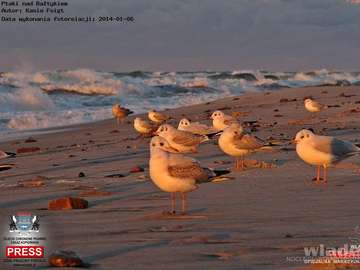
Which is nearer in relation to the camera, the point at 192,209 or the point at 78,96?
the point at 192,209

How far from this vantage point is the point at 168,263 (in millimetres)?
4824

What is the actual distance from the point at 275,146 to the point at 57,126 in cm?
1163

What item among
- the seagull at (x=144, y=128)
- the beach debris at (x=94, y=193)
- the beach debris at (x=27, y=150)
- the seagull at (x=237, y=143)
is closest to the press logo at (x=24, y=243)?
the beach debris at (x=94, y=193)

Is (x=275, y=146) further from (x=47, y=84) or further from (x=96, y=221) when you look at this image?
(x=47, y=84)

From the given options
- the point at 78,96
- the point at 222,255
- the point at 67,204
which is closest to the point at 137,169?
the point at 67,204

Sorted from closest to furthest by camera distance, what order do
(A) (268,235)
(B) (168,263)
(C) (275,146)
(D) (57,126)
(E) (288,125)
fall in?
(B) (168,263) < (A) (268,235) < (C) (275,146) < (E) (288,125) < (D) (57,126)

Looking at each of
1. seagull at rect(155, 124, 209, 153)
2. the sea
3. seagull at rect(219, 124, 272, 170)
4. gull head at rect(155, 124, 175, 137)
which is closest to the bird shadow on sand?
seagull at rect(219, 124, 272, 170)

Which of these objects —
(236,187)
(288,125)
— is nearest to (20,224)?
(236,187)

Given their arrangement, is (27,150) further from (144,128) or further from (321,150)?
(321,150)

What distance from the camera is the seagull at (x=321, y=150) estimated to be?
900 cm

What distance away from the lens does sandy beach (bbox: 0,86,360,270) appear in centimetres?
510

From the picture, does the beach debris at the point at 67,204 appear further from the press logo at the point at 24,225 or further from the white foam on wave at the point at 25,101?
the white foam on wave at the point at 25,101

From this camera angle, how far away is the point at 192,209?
7137 millimetres

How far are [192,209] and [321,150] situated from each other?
253 centimetres
